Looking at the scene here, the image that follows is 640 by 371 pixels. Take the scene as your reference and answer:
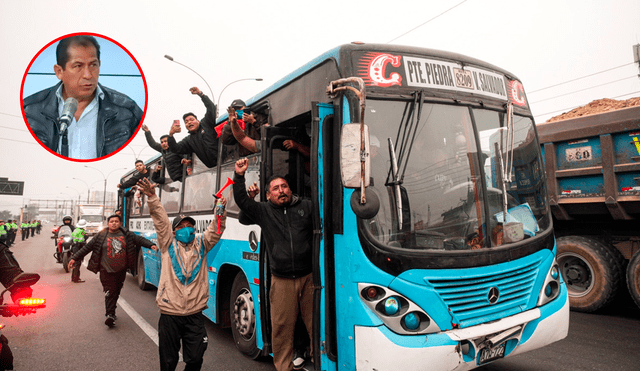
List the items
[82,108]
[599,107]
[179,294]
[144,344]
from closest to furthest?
[82,108] < [179,294] < [144,344] < [599,107]

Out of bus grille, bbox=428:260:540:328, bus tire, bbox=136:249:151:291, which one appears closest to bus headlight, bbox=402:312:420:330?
bus grille, bbox=428:260:540:328

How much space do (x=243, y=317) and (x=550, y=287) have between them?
313cm

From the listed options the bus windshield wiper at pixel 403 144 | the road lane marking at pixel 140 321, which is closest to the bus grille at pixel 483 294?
the bus windshield wiper at pixel 403 144

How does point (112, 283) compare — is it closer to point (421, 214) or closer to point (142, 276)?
point (142, 276)

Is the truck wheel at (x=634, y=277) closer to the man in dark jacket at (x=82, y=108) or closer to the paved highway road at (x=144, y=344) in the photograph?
the paved highway road at (x=144, y=344)

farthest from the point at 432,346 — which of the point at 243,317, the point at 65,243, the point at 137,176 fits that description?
the point at 65,243

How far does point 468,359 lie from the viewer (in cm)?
311

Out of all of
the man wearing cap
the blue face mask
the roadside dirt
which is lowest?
the blue face mask

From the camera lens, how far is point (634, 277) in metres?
5.87

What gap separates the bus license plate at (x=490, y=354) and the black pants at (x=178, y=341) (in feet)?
7.74

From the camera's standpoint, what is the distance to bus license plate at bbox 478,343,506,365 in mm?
3174

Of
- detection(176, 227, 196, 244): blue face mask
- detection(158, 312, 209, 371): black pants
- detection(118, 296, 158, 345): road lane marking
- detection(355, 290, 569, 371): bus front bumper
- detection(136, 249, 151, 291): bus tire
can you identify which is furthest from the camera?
detection(136, 249, 151, 291): bus tire

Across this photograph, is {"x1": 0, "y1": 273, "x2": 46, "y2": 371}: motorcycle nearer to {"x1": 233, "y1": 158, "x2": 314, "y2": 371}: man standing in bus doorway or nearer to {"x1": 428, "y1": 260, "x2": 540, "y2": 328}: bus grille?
{"x1": 233, "y1": 158, "x2": 314, "y2": 371}: man standing in bus doorway

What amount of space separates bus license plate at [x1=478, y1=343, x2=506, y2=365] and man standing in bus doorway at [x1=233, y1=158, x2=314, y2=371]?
1.36 metres
